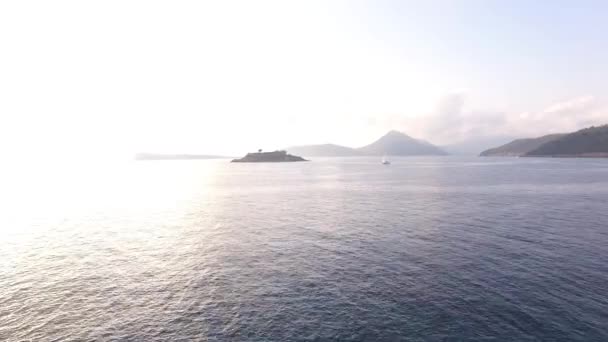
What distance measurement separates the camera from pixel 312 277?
47.1 metres

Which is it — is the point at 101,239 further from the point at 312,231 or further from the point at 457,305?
the point at 457,305

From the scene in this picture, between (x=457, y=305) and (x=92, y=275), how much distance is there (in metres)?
51.8

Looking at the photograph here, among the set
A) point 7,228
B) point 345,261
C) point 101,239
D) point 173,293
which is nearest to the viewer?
point 173,293

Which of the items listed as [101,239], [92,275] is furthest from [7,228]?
[92,275]

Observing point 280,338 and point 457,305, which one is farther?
point 457,305

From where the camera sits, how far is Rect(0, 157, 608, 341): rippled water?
111 ft

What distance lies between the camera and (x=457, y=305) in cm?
3788

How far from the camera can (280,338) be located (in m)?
32.1

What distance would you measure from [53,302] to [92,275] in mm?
9471

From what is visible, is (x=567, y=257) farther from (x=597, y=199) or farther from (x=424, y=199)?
(x=597, y=199)

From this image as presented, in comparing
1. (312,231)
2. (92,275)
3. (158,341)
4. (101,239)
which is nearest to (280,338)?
(158,341)

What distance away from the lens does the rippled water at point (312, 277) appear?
33.9 m

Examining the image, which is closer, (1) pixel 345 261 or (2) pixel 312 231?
(1) pixel 345 261

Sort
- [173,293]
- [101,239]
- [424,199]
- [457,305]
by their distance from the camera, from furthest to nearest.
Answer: [424,199] < [101,239] < [173,293] < [457,305]
